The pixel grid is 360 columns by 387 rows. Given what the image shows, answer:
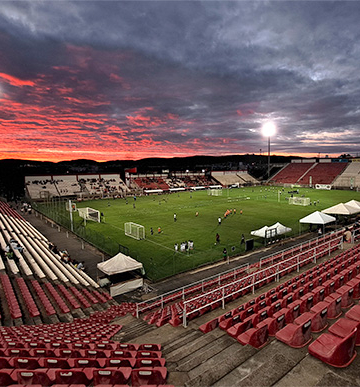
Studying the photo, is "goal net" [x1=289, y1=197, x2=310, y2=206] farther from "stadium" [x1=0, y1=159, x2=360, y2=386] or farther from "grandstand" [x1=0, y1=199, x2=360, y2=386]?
"grandstand" [x1=0, y1=199, x2=360, y2=386]

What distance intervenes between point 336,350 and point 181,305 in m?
7.23

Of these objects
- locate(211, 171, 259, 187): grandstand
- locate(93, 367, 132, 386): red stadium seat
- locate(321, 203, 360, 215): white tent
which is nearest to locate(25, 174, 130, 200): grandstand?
locate(211, 171, 259, 187): grandstand

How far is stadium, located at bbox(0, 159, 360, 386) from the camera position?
4.84m

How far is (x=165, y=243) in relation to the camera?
1027 inches

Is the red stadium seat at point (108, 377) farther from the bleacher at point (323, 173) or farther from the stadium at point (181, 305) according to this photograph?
the bleacher at point (323, 173)

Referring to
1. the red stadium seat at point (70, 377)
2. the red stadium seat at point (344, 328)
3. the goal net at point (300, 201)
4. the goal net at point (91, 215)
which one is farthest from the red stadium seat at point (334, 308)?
the goal net at point (300, 201)

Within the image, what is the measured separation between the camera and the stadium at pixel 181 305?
4836 millimetres

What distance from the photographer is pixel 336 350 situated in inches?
179

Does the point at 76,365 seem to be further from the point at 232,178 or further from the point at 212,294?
the point at 232,178

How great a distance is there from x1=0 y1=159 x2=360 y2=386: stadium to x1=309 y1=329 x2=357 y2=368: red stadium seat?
0.07ft

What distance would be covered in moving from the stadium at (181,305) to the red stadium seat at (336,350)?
0.02 meters

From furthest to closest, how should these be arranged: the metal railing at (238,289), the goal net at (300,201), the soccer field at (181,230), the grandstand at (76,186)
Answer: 1. the grandstand at (76,186)
2. the goal net at (300,201)
3. the soccer field at (181,230)
4. the metal railing at (238,289)

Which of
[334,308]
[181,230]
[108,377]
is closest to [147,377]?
[108,377]

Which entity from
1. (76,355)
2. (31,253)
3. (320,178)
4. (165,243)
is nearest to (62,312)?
(76,355)
